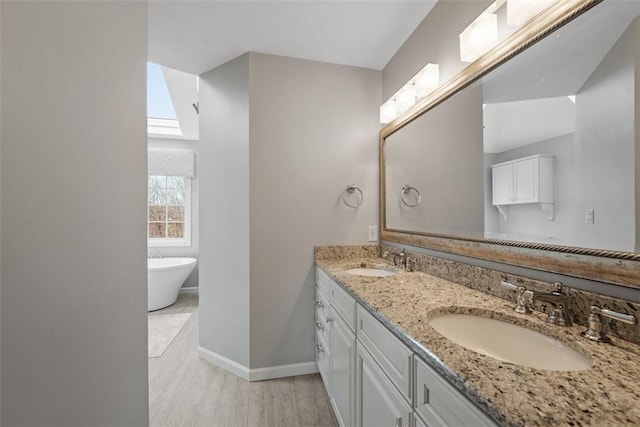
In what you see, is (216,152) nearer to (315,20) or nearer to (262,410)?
(315,20)

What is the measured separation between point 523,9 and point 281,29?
1.37 m

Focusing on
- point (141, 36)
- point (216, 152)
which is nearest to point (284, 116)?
point (216, 152)

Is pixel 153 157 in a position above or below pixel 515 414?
above

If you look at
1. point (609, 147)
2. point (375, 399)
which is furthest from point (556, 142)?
point (375, 399)

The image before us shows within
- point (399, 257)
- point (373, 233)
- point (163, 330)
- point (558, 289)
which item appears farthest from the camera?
point (163, 330)

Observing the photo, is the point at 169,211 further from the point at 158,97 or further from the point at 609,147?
the point at 609,147

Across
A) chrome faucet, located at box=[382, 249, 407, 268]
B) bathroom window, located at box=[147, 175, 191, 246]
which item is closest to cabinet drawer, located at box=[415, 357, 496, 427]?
chrome faucet, located at box=[382, 249, 407, 268]

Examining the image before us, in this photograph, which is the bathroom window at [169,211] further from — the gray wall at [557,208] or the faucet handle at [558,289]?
the faucet handle at [558,289]

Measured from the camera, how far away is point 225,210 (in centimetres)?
226

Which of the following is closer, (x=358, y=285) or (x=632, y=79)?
(x=632, y=79)

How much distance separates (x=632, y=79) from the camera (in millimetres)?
795

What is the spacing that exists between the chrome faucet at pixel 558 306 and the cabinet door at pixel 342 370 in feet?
2.53

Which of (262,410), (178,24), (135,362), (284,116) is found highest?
(178,24)

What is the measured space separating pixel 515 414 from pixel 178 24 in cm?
239
